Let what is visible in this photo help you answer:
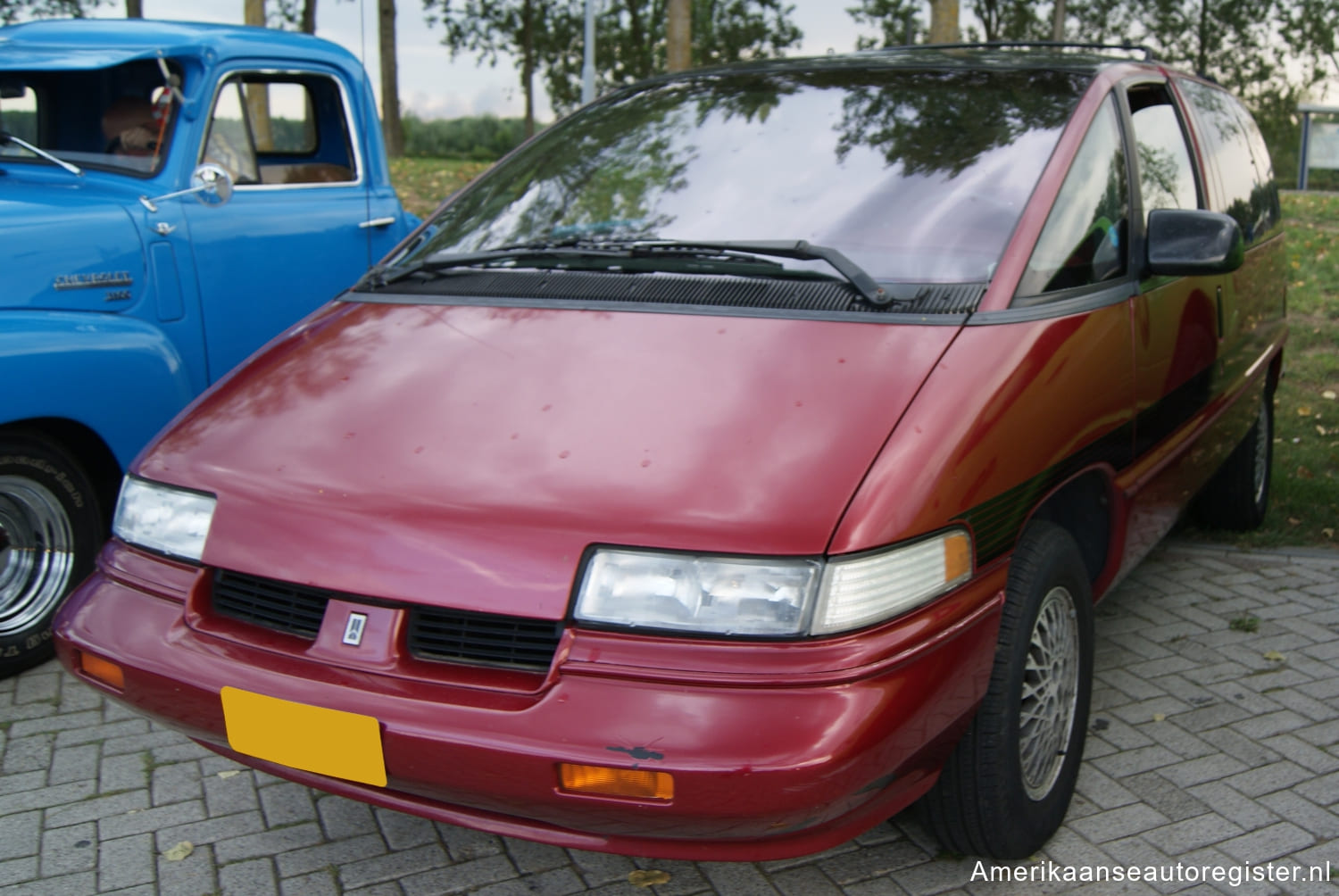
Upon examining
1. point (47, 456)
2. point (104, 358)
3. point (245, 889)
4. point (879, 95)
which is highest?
point (879, 95)

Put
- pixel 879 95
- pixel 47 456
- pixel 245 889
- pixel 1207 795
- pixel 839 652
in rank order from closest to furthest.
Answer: pixel 839 652 < pixel 245 889 < pixel 1207 795 < pixel 879 95 < pixel 47 456

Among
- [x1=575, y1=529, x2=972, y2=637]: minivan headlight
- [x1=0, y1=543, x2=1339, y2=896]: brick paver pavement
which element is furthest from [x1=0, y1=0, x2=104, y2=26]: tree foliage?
[x1=575, y1=529, x2=972, y2=637]: minivan headlight

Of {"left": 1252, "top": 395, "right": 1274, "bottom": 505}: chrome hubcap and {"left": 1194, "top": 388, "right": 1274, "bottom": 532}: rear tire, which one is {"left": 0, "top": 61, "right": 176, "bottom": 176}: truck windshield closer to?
{"left": 1194, "top": 388, "right": 1274, "bottom": 532}: rear tire

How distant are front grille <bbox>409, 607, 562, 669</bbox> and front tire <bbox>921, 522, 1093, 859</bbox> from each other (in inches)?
35.9

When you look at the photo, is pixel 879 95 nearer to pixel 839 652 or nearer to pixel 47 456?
pixel 839 652

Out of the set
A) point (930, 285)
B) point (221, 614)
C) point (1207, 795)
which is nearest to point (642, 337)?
point (930, 285)

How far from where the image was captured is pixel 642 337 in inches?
102

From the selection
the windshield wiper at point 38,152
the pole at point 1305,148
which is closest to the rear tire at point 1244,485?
the windshield wiper at point 38,152

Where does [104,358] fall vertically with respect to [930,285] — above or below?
below

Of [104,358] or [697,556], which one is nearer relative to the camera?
[697,556]

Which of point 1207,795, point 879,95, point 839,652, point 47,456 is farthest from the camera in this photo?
point 47,456

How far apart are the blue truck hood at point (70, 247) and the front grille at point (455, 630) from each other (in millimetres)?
1980

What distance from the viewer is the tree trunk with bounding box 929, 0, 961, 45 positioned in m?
13.8

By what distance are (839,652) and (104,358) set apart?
275 centimetres
